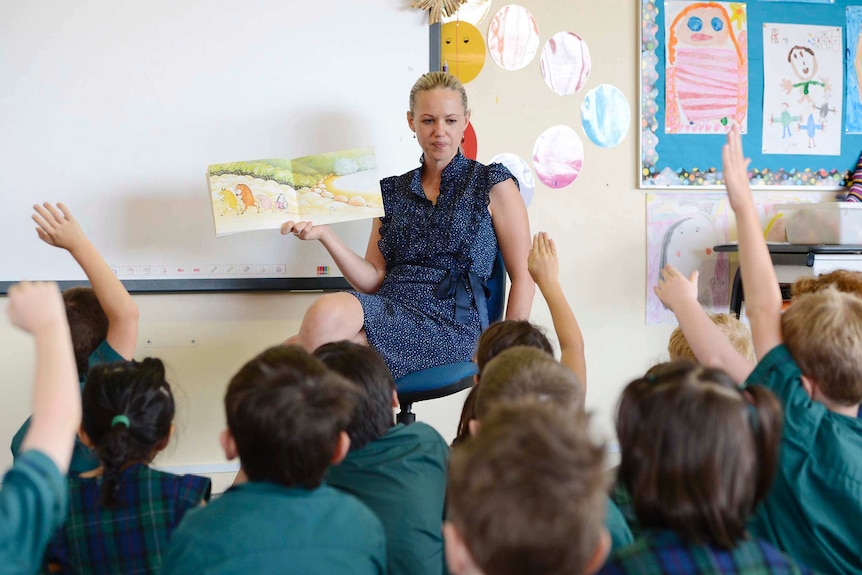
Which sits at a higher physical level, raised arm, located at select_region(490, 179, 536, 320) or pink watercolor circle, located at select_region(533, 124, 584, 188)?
pink watercolor circle, located at select_region(533, 124, 584, 188)

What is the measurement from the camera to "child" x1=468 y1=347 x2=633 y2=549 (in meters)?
1.13

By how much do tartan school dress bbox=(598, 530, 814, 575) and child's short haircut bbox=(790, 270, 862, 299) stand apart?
3.78 ft

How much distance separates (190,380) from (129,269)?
0.44 m

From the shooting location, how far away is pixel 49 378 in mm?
840

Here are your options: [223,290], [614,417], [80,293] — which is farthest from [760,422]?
[223,290]

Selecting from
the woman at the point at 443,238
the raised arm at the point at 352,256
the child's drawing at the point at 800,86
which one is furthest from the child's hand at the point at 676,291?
the child's drawing at the point at 800,86

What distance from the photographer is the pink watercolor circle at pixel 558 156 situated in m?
2.87

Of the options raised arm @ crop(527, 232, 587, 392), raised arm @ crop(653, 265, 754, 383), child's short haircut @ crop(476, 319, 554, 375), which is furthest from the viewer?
raised arm @ crop(527, 232, 587, 392)

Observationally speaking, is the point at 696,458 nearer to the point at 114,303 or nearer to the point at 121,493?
the point at 121,493

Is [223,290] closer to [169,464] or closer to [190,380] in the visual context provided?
[190,380]

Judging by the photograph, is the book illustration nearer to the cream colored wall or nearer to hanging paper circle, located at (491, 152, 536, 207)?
the cream colored wall

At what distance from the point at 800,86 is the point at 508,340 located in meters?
2.10

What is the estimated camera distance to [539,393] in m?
1.13

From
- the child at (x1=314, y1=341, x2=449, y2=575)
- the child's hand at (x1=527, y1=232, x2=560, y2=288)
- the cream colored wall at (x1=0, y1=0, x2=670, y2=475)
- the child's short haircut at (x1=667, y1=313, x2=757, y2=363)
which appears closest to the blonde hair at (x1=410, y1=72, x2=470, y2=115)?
the cream colored wall at (x1=0, y1=0, x2=670, y2=475)
